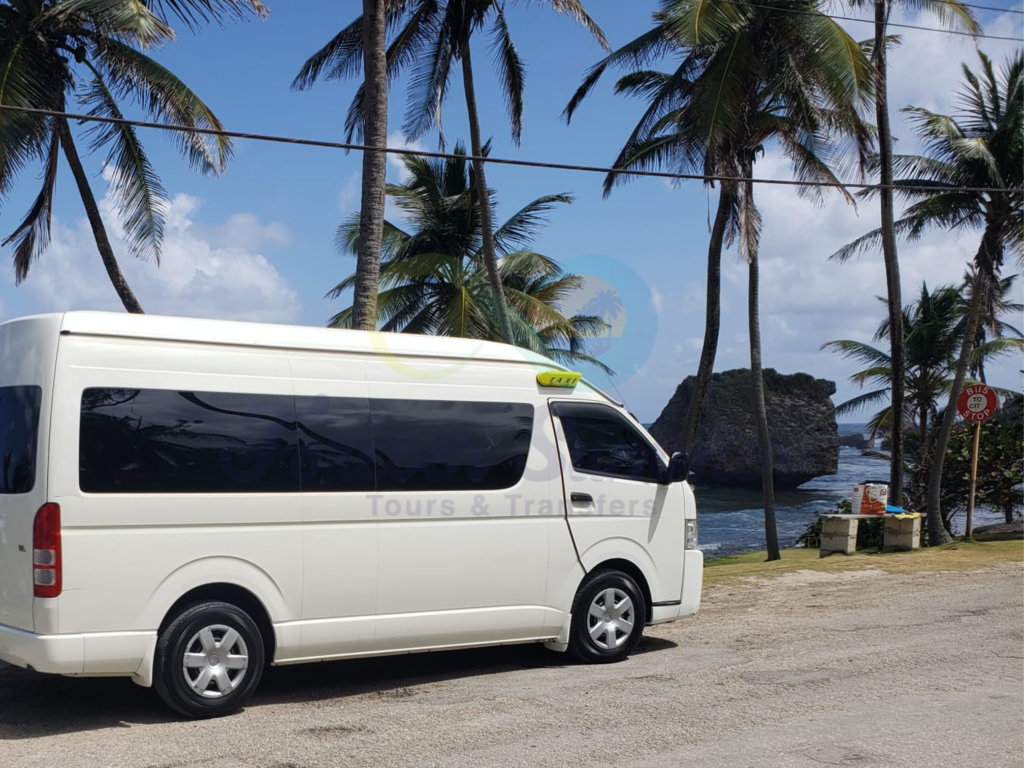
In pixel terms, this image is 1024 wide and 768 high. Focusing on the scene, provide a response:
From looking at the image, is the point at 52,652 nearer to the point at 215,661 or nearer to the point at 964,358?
the point at 215,661

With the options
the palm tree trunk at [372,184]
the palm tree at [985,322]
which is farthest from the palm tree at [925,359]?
the palm tree trunk at [372,184]

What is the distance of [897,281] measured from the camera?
2036 centimetres

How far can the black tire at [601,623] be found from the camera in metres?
8.29

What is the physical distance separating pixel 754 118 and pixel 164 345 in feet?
51.8

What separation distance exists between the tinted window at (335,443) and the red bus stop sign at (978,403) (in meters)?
13.7

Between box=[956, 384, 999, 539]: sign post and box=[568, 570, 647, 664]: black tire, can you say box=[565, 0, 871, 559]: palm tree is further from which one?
box=[568, 570, 647, 664]: black tire

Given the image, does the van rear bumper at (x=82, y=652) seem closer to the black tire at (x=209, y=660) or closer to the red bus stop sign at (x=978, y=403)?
the black tire at (x=209, y=660)

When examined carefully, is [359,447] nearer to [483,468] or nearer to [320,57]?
[483,468]

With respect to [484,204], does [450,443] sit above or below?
below

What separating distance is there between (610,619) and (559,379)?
2021mm

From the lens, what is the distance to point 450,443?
303 inches

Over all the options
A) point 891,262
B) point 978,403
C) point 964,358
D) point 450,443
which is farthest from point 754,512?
point 450,443

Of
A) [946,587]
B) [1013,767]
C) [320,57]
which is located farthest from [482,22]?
[1013,767]

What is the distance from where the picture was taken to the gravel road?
571 cm
